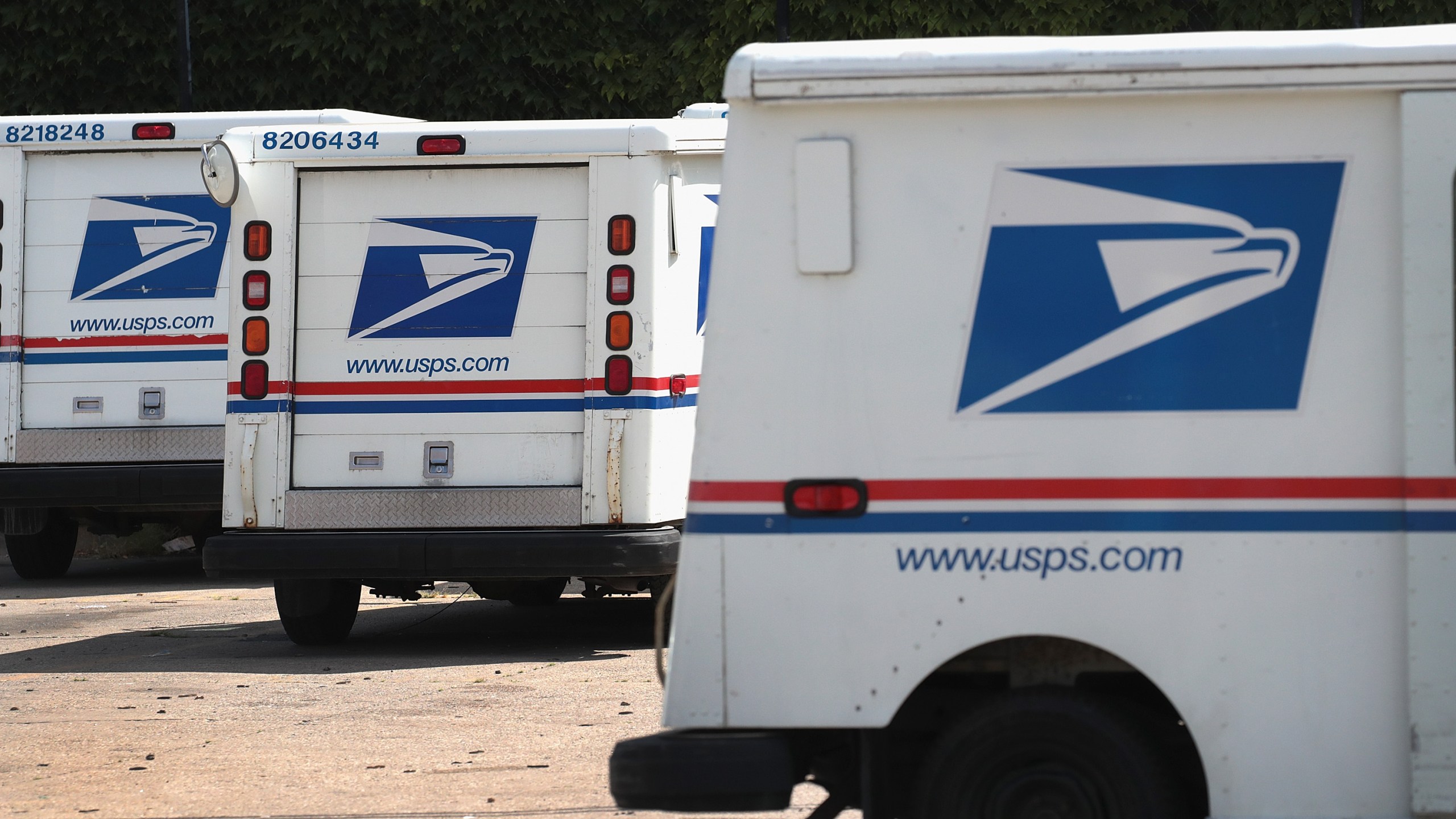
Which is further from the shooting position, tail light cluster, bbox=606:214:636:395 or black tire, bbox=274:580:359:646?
black tire, bbox=274:580:359:646

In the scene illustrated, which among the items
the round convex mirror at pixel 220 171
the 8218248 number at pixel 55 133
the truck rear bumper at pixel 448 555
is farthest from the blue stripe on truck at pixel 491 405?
the 8218248 number at pixel 55 133

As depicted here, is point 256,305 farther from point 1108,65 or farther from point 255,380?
point 1108,65

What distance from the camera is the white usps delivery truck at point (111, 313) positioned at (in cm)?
1134

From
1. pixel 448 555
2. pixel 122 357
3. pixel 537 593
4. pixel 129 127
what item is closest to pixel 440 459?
pixel 448 555

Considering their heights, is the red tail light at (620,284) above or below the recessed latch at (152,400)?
above

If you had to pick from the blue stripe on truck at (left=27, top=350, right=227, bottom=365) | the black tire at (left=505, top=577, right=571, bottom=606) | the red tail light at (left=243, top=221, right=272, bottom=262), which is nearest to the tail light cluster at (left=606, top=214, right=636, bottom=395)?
the red tail light at (left=243, top=221, right=272, bottom=262)

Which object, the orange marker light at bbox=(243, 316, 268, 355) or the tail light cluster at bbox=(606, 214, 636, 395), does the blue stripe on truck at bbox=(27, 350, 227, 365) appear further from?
the tail light cluster at bbox=(606, 214, 636, 395)

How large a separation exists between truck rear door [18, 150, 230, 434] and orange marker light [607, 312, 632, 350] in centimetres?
416

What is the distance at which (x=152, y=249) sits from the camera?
1143cm

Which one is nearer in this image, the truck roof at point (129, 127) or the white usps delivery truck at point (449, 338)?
the white usps delivery truck at point (449, 338)

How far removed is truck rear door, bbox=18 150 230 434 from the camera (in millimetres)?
11359

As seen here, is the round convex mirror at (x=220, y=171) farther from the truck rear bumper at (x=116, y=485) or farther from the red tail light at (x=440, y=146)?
the truck rear bumper at (x=116, y=485)

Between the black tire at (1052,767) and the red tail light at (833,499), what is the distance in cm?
62

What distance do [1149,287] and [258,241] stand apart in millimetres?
5687
